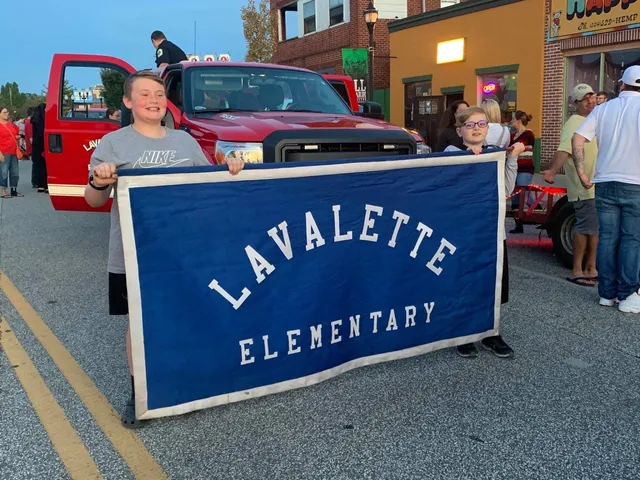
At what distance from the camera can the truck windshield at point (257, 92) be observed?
625 centimetres

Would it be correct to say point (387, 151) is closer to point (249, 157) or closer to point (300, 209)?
point (249, 157)

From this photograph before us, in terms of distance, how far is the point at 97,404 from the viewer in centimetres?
366

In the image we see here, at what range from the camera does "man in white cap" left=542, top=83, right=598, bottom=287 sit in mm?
6016

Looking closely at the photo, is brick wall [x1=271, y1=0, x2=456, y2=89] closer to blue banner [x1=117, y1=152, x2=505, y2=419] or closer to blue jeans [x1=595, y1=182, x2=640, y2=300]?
blue jeans [x1=595, y1=182, x2=640, y2=300]

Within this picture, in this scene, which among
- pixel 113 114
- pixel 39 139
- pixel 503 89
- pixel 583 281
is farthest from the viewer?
pixel 503 89

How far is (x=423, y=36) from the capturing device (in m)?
20.3

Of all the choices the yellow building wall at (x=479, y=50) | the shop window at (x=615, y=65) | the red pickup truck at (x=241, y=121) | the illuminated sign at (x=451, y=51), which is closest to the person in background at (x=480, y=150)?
the red pickup truck at (x=241, y=121)

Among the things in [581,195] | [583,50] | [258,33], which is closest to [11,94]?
[258,33]

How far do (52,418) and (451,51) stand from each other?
58.3ft

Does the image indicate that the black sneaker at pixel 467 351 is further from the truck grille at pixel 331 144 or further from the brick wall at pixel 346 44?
the brick wall at pixel 346 44

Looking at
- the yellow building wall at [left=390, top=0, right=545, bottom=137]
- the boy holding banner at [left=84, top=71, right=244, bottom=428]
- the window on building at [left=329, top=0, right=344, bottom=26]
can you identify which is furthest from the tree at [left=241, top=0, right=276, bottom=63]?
the boy holding banner at [left=84, top=71, right=244, bottom=428]

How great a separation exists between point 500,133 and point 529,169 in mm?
1837

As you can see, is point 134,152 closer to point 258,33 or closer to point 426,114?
point 426,114

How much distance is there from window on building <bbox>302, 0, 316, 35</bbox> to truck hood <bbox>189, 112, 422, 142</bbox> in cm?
2213
